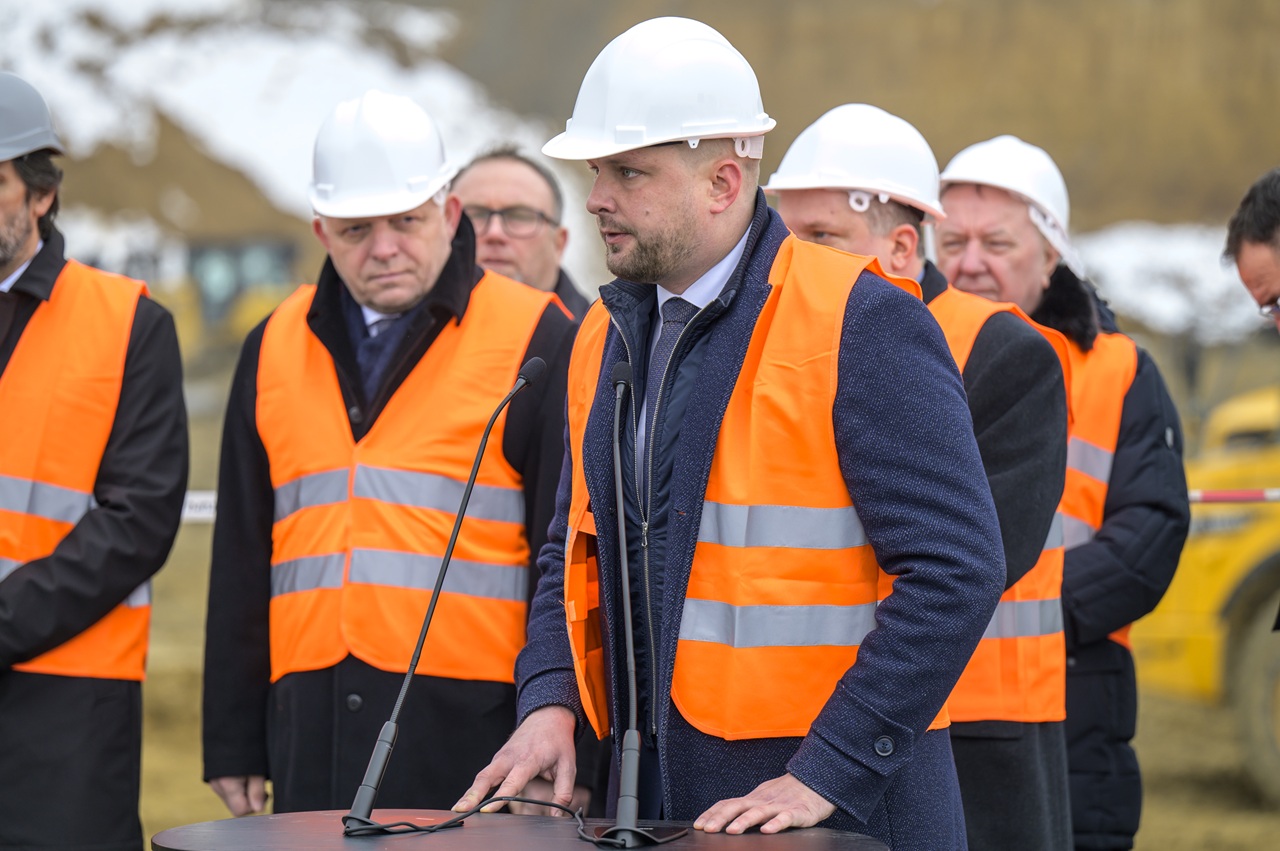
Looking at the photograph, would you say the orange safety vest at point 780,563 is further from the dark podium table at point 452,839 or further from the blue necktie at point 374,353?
the blue necktie at point 374,353

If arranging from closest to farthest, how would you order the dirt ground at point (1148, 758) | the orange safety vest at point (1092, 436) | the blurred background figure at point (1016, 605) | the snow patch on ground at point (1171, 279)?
the blurred background figure at point (1016, 605), the orange safety vest at point (1092, 436), the dirt ground at point (1148, 758), the snow patch on ground at point (1171, 279)

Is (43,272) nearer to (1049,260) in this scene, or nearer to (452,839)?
(452,839)

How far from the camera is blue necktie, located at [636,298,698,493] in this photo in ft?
9.01

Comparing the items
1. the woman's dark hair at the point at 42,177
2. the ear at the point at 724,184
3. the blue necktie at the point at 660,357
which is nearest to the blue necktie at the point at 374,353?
the woman's dark hair at the point at 42,177

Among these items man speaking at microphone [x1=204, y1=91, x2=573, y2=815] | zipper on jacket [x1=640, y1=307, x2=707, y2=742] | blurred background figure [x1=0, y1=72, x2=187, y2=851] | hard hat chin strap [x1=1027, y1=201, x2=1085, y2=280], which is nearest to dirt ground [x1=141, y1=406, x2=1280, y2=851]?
hard hat chin strap [x1=1027, y1=201, x2=1085, y2=280]

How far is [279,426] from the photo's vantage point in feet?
13.0

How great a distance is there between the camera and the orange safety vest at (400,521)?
3.80 meters

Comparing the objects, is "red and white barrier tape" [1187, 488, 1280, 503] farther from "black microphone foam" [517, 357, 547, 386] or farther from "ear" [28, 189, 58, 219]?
"ear" [28, 189, 58, 219]

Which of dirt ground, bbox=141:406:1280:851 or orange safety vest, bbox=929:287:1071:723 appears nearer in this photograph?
orange safety vest, bbox=929:287:1071:723

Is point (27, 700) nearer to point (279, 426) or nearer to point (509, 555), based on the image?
point (279, 426)

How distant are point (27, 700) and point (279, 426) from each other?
2.88 feet

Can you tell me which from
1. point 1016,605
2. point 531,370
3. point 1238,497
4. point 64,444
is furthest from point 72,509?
point 1238,497

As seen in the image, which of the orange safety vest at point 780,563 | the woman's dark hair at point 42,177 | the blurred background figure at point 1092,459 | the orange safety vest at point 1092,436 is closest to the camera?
the orange safety vest at point 780,563

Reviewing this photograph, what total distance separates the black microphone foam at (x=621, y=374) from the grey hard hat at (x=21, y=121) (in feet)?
6.92
